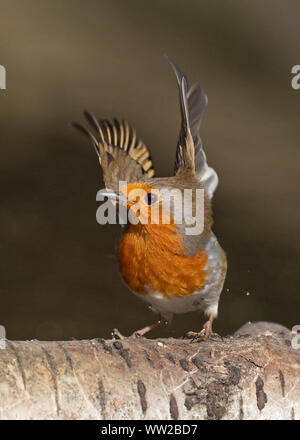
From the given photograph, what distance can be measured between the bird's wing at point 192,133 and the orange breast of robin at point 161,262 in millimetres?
281

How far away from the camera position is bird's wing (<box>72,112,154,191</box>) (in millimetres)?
2085

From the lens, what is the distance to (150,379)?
4.85 feet

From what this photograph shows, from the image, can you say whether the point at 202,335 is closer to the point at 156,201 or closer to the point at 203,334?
the point at 203,334

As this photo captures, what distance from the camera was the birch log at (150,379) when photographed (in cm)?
137

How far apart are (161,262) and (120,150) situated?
53cm

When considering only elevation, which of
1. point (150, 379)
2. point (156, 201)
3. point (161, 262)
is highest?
point (156, 201)

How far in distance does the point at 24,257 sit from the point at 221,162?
3.76 feet

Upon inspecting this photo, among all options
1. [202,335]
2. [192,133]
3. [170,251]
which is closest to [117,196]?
[170,251]

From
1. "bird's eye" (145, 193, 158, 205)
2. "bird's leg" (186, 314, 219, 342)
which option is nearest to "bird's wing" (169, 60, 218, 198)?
"bird's eye" (145, 193, 158, 205)

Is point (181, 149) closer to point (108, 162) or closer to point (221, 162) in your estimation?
point (108, 162)

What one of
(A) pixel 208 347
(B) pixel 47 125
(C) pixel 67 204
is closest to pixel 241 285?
(C) pixel 67 204

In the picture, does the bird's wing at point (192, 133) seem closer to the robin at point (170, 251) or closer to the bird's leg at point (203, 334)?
the robin at point (170, 251)

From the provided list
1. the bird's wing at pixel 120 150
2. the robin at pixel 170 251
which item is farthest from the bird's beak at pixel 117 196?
the bird's wing at pixel 120 150

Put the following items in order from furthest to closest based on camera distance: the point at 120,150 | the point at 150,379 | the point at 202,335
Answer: the point at 120,150 → the point at 202,335 → the point at 150,379
